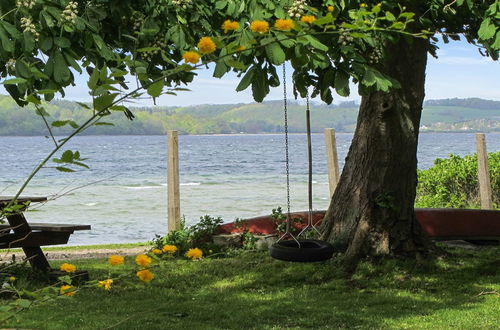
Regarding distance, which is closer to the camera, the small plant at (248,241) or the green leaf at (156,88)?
the green leaf at (156,88)

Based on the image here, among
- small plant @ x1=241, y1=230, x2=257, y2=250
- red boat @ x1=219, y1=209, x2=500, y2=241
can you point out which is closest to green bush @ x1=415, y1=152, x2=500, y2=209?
red boat @ x1=219, y1=209, x2=500, y2=241

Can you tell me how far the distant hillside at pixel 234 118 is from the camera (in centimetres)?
11112

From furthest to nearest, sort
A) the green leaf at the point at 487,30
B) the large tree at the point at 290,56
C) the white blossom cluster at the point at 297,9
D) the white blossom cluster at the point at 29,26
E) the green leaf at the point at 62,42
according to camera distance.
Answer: the green leaf at the point at 487,30 < the white blossom cluster at the point at 297,9 < the green leaf at the point at 62,42 < the white blossom cluster at the point at 29,26 < the large tree at the point at 290,56

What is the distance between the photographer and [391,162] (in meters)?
9.31

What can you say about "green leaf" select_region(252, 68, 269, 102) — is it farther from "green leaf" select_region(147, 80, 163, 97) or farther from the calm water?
the calm water

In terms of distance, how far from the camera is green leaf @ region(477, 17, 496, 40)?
633cm

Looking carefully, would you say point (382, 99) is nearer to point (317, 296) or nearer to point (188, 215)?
point (317, 296)

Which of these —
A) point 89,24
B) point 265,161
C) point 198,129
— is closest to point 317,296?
point 89,24

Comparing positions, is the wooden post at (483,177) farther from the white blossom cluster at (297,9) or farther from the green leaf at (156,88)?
the green leaf at (156,88)

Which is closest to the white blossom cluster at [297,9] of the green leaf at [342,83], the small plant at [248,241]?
the green leaf at [342,83]

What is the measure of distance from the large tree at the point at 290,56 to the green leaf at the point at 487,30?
0.01 metres

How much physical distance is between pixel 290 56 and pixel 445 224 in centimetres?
846

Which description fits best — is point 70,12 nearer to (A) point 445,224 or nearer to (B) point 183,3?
(B) point 183,3

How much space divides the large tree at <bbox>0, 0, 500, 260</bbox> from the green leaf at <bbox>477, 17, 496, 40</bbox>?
12mm
